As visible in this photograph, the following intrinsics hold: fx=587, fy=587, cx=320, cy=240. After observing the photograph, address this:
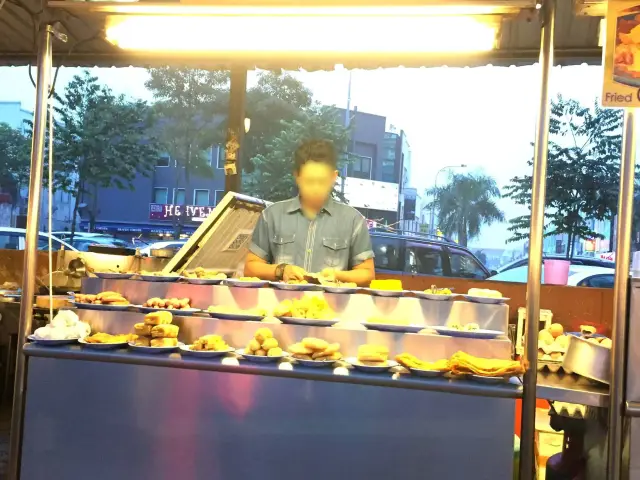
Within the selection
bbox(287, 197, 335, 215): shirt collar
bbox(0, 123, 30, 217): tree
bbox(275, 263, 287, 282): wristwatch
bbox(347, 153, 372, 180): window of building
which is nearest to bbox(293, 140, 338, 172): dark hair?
bbox(287, 197, 335, 215): shirt collar

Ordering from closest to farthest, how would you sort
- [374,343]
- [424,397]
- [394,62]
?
1. [424,397]
2. [374,343]
3. [394,62]

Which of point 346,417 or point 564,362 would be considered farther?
point 564,362

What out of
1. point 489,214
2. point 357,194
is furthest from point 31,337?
point 489,214

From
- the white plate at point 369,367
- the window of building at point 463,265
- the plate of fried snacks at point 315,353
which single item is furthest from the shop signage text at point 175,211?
the white plate at point 369,367

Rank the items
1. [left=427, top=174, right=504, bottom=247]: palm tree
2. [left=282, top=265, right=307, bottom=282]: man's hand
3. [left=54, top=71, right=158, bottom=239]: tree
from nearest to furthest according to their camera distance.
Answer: [left=282, top=265, right=307, bottom=282]: man's hand, [left=427, top=174, right=504, bottom=247]: palm tree, [left=54, top=71, right=158, bottom=239]: tree

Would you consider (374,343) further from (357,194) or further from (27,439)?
(357,194)

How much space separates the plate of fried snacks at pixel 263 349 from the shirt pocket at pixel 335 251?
1.16 m

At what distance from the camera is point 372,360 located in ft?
6.88

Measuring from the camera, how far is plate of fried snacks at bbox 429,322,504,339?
2.18m

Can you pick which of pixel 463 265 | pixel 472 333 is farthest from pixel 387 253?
pixel 472 333

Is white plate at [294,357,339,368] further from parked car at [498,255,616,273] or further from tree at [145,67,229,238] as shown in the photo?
tree at [145,67,229,238]

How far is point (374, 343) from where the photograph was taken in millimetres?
2248

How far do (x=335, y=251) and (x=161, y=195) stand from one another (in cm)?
583

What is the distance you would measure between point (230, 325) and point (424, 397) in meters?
0.83
